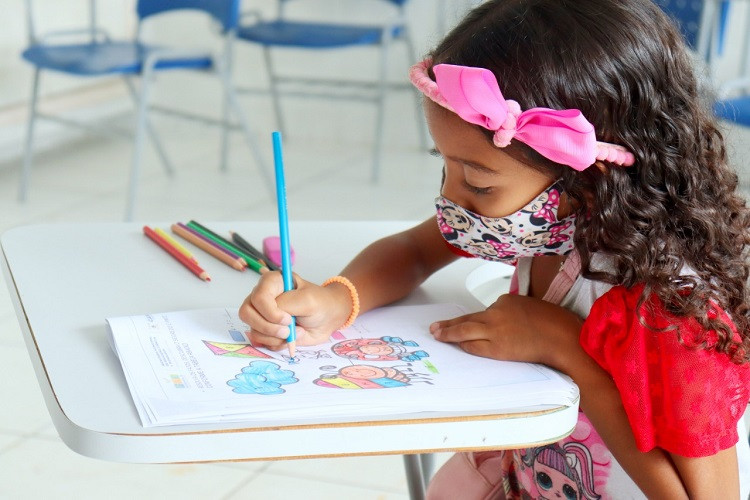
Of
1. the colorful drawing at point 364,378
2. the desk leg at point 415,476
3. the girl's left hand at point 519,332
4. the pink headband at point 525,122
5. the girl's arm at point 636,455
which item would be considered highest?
the pink headband at point 525,122

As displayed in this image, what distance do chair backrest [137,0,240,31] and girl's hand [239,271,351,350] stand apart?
2713mm

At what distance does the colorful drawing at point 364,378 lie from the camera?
78 centimetres

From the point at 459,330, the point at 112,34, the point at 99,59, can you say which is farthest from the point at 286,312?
the point at 112,34

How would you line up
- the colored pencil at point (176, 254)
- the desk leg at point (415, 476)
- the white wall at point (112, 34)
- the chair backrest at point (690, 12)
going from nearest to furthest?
the colored pencil at point (176, 254)
the desk leg at point (415, 476)
the chair backrest at point (690, 12)
the white wall at point (112, 34)

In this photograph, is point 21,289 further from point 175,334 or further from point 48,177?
point 48,177

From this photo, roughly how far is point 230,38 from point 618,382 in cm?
301

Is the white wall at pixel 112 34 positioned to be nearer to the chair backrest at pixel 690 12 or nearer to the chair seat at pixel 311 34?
the chair seat at pixel 311 34

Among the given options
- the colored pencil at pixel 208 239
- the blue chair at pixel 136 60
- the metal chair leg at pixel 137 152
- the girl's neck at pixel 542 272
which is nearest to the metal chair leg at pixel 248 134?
the blue chair at pixel 136 60

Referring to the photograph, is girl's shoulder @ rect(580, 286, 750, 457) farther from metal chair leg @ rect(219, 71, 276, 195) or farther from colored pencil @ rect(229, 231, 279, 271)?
metal chair leg @ rect(219, 71, 276, 195)

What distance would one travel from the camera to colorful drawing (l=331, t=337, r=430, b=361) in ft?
2.82

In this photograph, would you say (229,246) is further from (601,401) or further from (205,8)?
(205,8)

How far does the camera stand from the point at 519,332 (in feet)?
2.83

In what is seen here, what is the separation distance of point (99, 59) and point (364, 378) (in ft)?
9.20

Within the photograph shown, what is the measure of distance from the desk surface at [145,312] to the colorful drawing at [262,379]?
0.17ft
